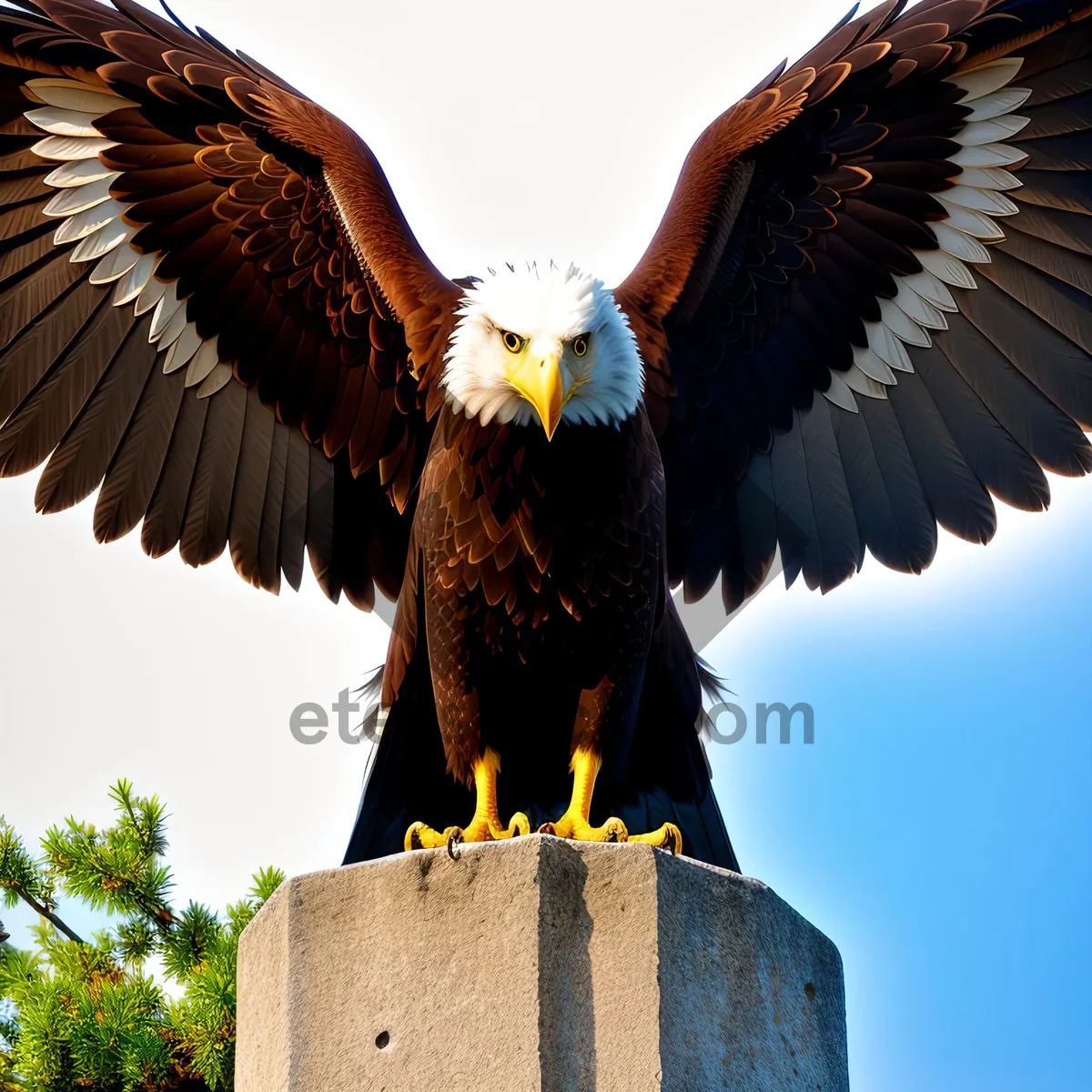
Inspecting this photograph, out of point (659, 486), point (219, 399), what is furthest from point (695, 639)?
point (219, 399)

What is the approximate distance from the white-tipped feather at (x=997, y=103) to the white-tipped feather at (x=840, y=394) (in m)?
0.90

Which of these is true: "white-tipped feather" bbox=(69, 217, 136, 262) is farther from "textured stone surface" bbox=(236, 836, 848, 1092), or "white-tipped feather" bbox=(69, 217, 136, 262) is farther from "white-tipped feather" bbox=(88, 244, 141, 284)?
"textured stone surface" bbox=(236, 836, 848, 1092)

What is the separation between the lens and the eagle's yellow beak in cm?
404

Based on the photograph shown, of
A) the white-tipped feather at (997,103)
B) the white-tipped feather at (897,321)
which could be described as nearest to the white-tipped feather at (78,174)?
the white-tipped feather at (897,321)

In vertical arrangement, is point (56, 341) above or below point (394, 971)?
above

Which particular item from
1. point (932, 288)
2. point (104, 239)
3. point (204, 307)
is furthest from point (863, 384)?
point (104, 239)

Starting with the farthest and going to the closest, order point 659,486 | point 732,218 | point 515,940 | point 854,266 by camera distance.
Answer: point 854,266, point 732,218, point 659,486, point 515,940

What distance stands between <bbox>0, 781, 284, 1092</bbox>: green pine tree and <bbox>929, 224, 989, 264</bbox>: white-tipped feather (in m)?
3.06

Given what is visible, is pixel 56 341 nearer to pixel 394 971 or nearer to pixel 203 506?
pixel 203 506

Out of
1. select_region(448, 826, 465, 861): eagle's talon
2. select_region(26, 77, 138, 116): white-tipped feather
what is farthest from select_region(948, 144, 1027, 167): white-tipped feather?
select_region(448, 826, 465, 861): eagle's talon

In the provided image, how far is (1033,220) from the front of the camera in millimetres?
5402

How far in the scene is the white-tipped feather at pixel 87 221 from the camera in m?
5.18

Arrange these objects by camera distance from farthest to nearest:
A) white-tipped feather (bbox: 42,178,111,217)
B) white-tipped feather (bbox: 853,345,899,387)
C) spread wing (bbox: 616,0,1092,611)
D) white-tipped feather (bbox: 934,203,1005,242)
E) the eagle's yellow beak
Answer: white-tipped feather (bbox: 853,345,899,387)
white-tipped feather (bbox: 934,203,1005,242)
white-tipped feather (bbox: 42,178,111,217)
spread wing (bbox: 616,0,1092,611)
the eagle's yellow beak

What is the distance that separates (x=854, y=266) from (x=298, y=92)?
1.81 metres
